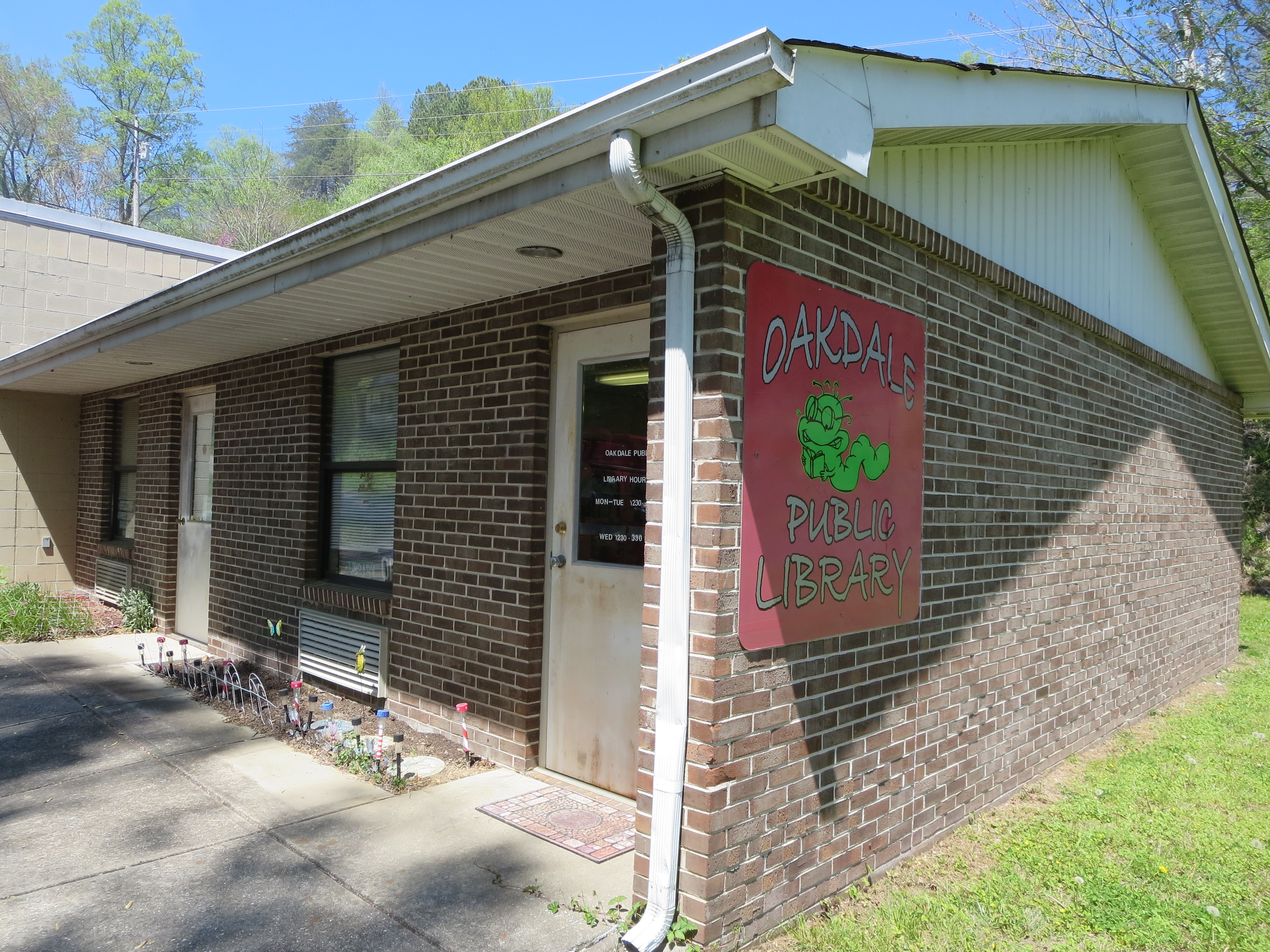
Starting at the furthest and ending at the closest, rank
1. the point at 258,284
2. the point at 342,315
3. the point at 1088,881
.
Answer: the point at 342,315 < the point at 258,284 < the point at 1088,881

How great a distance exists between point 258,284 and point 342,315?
0.67 metres

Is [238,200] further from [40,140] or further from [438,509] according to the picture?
[438,509]

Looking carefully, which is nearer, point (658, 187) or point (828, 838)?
point (658, 187)

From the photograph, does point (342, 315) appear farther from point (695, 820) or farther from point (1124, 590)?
point (1124, 590)

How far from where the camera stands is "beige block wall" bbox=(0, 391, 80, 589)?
9.73m

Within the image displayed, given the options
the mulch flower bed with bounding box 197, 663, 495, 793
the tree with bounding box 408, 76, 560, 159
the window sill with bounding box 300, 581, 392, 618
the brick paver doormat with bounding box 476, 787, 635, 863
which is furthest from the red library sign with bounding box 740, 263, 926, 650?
the tree with bounding box 408, 76, 560, 159

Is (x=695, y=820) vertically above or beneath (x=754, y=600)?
beneath

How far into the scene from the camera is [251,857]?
146 inches

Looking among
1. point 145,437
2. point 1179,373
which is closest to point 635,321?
point 1179,373

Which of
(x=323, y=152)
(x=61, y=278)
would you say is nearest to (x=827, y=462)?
(x=61, y=278)

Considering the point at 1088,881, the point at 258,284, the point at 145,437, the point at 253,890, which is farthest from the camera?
the point at 145,437

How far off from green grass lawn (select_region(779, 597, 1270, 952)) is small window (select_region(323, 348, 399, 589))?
373 centimetres

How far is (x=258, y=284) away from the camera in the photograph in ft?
16.0

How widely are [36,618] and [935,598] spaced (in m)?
8.39
